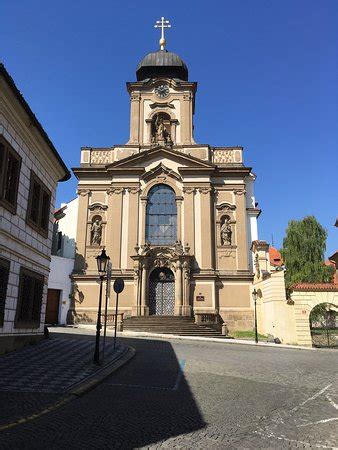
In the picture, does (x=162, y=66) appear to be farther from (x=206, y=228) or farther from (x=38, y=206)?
(x=38, y=206)

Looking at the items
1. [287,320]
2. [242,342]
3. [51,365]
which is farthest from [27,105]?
[287,320]

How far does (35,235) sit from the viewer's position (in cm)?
1577

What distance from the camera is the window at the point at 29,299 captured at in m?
14.4

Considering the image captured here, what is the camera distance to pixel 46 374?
10.2 m

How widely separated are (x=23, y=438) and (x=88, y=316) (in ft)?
93.2

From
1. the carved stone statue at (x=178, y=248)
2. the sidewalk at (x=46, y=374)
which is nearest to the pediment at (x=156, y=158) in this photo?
the carved stone statue at (x=178, y=248)

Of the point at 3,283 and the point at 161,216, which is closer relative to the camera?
the point at 3,283

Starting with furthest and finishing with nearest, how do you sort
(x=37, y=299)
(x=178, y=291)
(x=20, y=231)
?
(x=178, y=291) < (x=37, y=299) < (x=20, y=231)

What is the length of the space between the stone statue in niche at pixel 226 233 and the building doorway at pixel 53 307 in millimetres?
13994

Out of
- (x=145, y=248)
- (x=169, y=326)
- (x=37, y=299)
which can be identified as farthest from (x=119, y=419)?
(x=145, y=248)

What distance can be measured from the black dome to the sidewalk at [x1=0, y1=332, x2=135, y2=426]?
32478 mm

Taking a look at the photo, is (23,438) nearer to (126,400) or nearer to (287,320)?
(126,400)

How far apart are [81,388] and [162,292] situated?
81.1ft

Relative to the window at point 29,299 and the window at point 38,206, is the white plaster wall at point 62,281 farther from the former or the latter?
the window at point 29,299
